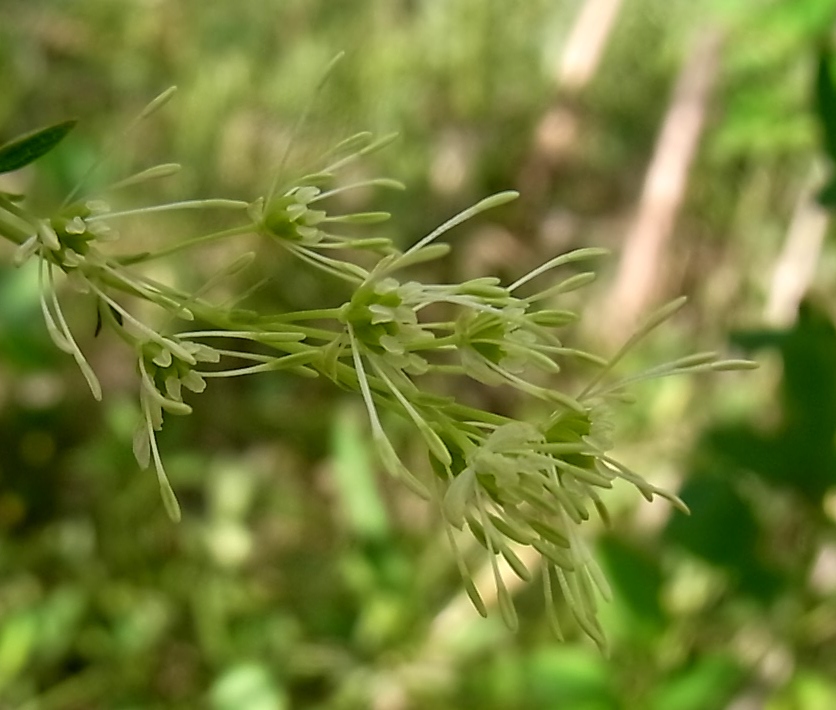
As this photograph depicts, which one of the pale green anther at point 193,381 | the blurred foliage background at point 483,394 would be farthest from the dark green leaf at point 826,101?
the pale green anther at point 193,381

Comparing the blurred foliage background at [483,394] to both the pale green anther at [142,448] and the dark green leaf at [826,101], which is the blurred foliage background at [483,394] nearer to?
the dark green leaf at [826,101]

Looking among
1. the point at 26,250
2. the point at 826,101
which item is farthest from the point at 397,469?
the point at 826,101

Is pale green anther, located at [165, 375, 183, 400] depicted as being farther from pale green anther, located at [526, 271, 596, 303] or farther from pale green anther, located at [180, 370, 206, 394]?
pale green anther, located at [526, 271, 596, 303]

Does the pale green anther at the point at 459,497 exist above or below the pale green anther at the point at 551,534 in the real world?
above

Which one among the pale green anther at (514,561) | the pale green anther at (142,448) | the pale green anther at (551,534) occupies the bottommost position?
the pale green anther at (551,534)


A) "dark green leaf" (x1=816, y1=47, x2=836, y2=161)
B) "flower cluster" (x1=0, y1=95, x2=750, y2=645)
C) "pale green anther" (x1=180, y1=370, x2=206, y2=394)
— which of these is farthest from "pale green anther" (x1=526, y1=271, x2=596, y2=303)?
"dark green leaf" (x1=816, y1=47, x2=836, y2=161)

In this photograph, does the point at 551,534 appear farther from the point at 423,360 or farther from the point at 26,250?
the point at 26,250

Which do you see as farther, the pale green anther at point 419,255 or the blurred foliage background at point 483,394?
the blurred foliage background at point 483,394

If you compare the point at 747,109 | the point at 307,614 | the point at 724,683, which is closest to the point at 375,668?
the point at 307,614
